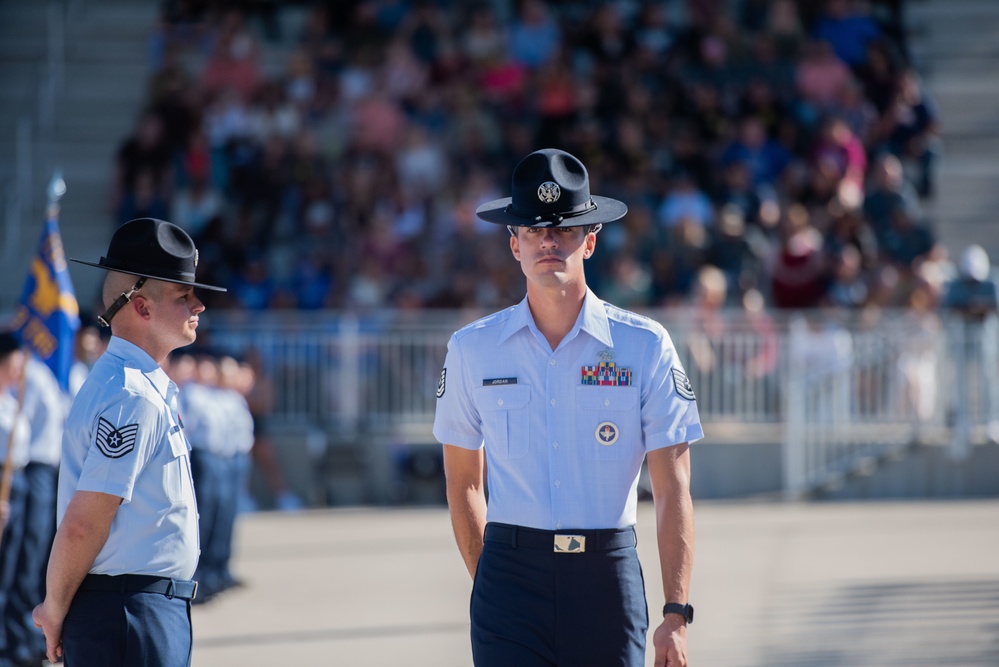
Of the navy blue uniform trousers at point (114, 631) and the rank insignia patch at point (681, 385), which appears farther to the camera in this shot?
the rank insignia patch at point (681, 385)

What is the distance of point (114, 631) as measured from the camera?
4.24 metres

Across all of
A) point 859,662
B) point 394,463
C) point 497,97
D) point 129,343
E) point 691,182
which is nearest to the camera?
point 129,343

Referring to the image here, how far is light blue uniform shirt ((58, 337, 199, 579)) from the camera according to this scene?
423 cm

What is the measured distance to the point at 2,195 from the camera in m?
19.2

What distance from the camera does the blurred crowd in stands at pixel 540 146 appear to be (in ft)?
54.3

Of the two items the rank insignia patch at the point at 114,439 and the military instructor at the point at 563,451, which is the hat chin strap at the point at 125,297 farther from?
the military instructor at the point at 563,451

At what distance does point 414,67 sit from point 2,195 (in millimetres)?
5449

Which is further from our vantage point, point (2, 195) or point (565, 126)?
point (2, 195)

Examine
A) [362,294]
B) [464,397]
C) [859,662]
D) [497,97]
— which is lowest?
[859,662]

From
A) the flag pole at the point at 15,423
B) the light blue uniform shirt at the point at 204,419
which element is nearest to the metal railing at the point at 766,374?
the light blue uniform shirt at the point at 204,419

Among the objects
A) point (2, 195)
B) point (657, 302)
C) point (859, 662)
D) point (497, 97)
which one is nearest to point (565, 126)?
point (497, 97)

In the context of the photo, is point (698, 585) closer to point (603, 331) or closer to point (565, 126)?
point (603, 331)

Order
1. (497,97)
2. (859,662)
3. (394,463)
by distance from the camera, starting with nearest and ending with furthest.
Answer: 1. (859,662)
2. (394,463)
3. (497,97)

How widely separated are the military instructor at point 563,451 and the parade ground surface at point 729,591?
3640mm
